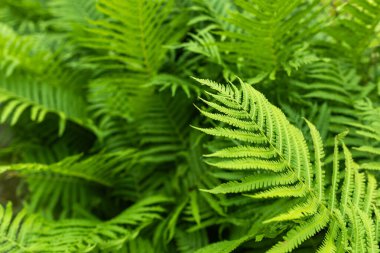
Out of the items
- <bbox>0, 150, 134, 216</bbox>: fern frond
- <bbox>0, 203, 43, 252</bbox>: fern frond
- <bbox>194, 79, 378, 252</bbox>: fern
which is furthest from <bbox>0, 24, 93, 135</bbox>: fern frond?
<bbox>194, 79, 378, 252</bbox>: fern

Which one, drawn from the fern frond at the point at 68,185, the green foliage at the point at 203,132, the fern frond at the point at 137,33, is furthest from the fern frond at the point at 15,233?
the fern frond at the point at 137,33

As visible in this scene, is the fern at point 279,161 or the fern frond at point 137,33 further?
the fern frond at point 137,33

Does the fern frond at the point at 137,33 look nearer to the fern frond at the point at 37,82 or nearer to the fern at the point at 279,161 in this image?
the fern frond at the point at 37,82

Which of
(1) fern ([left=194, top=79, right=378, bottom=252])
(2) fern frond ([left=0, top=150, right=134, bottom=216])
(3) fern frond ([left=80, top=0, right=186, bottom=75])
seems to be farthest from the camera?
(2) fern frond ([left=0, top=150, right=134, bottom=216])

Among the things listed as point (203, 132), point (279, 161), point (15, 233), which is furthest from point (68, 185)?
point (279, 161)

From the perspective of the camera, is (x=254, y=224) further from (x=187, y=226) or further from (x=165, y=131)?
(x=165, y=131)

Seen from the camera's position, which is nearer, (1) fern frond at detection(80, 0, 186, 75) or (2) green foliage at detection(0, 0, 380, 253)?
(2) green foliage at detection(0, 0, 380, 253)

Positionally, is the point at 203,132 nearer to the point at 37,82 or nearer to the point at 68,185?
the point at 68,185

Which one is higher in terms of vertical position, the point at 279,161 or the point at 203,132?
the point at 279,161

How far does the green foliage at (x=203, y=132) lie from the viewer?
105 centimetres

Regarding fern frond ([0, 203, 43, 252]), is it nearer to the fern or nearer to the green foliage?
the green foliage

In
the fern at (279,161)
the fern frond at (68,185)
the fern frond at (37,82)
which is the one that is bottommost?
the fern frond at (68,185)

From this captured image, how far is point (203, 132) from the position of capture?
152 cm

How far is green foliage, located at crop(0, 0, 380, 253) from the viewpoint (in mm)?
1048
